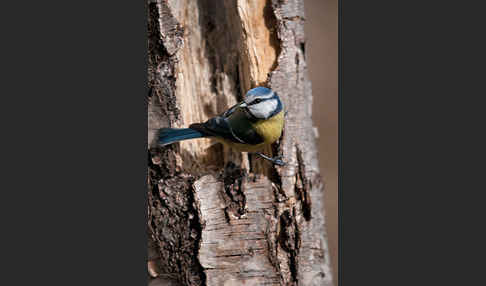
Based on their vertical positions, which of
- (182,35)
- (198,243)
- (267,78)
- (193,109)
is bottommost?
→ (198,243)

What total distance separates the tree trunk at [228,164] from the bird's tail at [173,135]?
0.14 ft

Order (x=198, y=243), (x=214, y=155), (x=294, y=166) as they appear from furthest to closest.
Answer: (x=214, y=155)
(x=294, y=166)
(x=198, y=243)

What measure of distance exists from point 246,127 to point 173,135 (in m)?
0.44

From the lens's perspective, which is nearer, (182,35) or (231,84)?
(182,35)

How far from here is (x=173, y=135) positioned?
2688 millimetres

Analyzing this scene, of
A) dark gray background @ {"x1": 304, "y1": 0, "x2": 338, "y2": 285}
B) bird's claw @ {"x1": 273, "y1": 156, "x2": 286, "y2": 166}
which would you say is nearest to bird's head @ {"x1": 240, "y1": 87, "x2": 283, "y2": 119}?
bird's claw @ {"x1": 273, "y1": 156, "x2": 286, "y2": 166}

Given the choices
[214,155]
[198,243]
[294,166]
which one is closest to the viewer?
[198,243]

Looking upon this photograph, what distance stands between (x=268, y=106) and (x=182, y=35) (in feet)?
2.18

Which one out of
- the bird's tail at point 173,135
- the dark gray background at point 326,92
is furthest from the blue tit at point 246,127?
the dark gray background at point 326,92

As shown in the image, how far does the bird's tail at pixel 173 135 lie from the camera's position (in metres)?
2.68

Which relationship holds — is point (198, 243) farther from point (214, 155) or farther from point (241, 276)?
point (214, 155)

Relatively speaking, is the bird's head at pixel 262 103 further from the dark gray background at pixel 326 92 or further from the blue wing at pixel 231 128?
the dark gray background at pixel 326 92

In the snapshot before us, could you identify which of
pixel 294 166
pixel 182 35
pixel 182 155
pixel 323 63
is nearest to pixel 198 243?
pixel 182 155

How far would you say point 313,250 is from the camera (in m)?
2.87
